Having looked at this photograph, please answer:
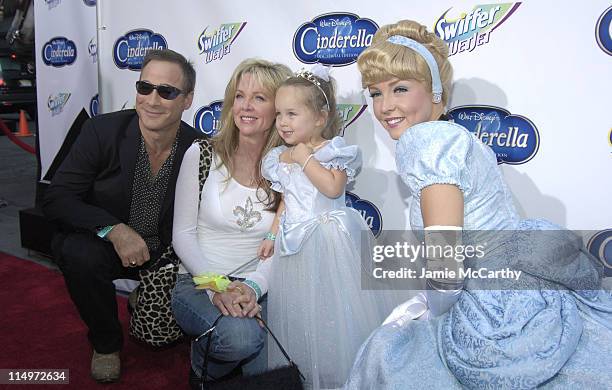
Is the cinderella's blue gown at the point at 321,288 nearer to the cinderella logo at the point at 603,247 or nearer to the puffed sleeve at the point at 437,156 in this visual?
the puffed sleeve at the point at 437,156

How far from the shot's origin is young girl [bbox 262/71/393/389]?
1983mm

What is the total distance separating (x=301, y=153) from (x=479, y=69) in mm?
873

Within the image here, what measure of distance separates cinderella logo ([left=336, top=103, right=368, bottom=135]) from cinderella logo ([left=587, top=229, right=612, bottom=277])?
113cm

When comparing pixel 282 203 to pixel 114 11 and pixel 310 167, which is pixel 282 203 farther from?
pixel 114 11

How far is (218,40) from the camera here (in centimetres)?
298

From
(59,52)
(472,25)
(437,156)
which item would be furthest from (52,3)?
(437,156)

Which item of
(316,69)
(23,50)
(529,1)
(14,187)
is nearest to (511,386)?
(316,69)

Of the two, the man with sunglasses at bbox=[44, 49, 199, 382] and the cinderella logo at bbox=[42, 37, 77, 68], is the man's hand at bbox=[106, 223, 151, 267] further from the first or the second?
the cinderella logo at bbox=[42, 37, 77, 68]

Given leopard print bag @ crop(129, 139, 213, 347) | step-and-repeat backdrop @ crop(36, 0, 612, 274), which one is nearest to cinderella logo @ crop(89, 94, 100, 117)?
step-and-repeat backdrop @ crop(36, 0, 612, 274)

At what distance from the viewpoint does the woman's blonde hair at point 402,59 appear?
5.54 ft

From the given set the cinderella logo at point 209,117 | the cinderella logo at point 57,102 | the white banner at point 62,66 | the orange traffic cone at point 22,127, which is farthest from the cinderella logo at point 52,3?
the orange traffic cone at point 22,127

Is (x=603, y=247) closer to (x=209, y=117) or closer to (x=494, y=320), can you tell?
(x=494, y=320)

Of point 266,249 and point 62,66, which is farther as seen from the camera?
point 62,66

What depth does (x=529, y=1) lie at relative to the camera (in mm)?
2182
